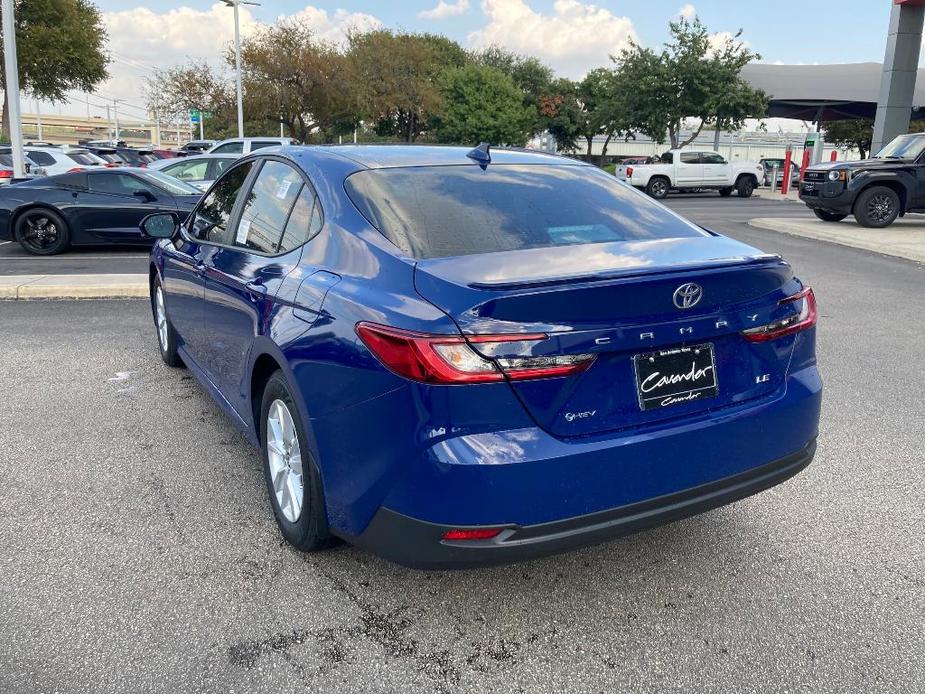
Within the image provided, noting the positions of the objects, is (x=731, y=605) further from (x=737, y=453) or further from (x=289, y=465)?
(x=289, y=465)

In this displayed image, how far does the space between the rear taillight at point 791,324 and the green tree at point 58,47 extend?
36319mm

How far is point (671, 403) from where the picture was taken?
2529 mm

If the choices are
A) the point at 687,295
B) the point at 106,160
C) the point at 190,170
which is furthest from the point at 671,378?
the point at 106,160

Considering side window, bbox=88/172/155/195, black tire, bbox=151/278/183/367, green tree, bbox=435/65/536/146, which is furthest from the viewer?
green tree, bbox=435/65/536/146

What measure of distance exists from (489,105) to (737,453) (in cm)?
5468

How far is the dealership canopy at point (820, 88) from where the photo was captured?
40344mm

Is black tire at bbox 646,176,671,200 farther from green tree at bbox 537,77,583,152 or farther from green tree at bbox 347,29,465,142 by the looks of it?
green tree at bbox 537,77,583,152

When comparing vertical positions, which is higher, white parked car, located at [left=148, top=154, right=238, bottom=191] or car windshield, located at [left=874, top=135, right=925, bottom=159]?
car windshield, located at [left=874, top=135, right=925, bottom=159]

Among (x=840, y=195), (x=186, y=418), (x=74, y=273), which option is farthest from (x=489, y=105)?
(x=186, y=418)

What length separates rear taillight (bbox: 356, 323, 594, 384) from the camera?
226 cm

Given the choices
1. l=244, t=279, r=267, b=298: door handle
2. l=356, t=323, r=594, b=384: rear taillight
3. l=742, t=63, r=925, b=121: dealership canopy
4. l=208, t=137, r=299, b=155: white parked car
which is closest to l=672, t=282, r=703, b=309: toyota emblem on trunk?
l=356, t=323, r=594, b=384: rear taillight

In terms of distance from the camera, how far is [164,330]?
18.8 ft

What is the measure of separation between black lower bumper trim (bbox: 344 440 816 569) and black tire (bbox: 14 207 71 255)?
11041mm

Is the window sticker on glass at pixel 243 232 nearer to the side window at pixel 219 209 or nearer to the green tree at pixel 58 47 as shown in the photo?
the side window at pixel 219 209
